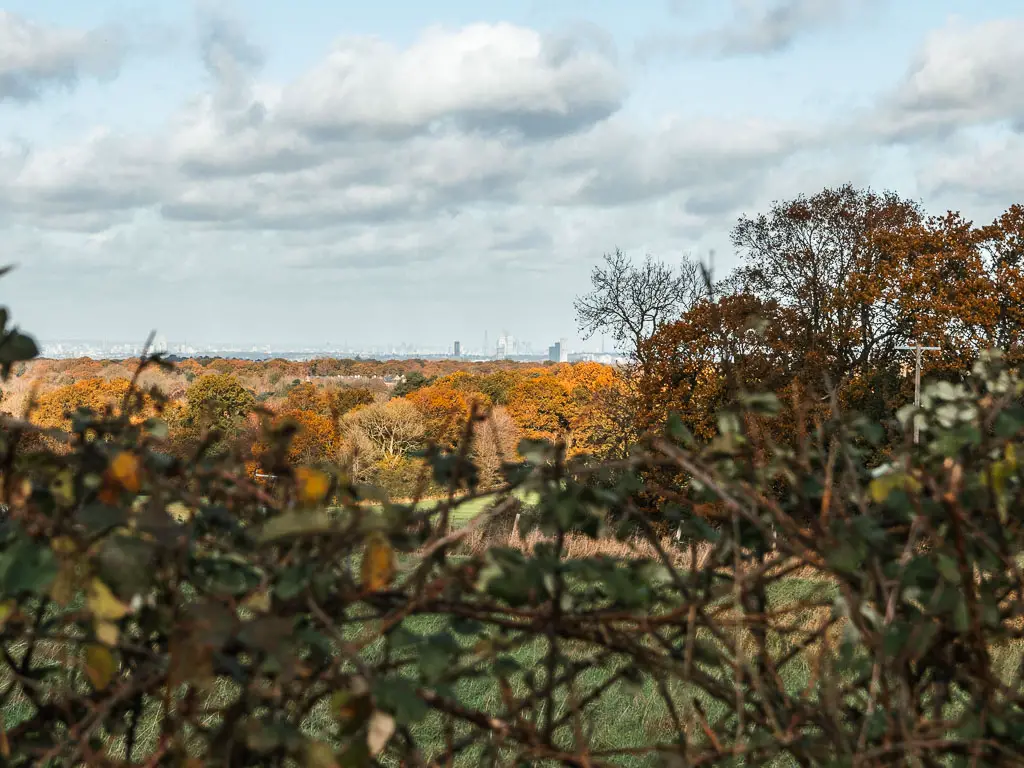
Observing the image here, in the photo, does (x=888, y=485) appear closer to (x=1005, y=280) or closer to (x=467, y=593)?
(x=467, y=593)

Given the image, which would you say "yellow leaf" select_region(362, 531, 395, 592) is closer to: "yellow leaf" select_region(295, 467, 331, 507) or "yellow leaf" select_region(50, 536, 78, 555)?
"yellow leaf" select_region(295, 467, 331, 507)

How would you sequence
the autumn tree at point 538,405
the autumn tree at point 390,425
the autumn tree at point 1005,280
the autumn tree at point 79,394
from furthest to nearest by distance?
the autumn tree at point 538,405 < the autumn tree at point 79,394 < the autumn tree at point 390,425 < the autumn tree at point 1005,280

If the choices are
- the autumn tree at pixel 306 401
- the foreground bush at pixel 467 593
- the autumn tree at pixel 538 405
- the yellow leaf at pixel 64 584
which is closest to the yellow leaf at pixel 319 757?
the foreground bush at pixel 467 593

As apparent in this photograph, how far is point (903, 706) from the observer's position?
1.14 m

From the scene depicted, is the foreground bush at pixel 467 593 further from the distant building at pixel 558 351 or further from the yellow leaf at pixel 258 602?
the distant building at pixel 558 351

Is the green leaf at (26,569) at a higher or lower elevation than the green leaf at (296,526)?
lower

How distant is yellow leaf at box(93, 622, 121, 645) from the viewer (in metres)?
1.06

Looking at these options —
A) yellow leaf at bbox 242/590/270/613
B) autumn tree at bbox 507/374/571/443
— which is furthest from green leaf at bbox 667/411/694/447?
autumn tree at bbox 507/374/571/443

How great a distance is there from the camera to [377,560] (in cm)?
105

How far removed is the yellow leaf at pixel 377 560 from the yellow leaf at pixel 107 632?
0.93 feet

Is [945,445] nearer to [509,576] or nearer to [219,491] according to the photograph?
[509,576]

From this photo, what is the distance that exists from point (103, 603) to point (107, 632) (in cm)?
4

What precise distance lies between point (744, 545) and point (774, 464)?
0.18m

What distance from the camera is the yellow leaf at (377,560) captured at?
1.05m
